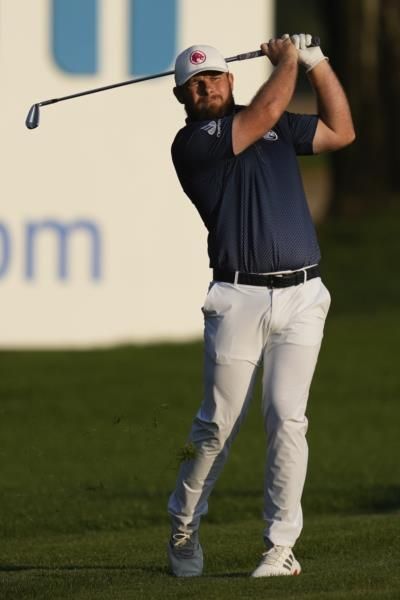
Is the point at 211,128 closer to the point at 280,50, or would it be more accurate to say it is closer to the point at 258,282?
the point at 280,50

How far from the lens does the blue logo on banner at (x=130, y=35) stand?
1775cm

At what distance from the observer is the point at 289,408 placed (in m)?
7.21

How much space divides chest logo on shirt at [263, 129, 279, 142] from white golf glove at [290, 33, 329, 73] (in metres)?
0.32

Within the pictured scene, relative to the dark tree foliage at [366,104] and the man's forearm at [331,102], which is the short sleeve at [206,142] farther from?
the dark tree foliage at [366,104]

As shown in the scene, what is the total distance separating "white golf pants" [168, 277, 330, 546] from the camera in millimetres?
7227

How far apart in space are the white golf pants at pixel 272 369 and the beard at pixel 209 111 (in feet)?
2.27

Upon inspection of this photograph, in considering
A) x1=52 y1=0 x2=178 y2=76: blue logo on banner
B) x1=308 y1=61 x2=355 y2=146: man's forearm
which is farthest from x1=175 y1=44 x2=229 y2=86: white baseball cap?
x1=52 y1=0 x2=178 y2=76: blue logo on banner

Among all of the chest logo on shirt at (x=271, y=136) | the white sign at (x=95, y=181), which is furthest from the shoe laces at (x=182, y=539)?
the white sign at (x=95, y=181)

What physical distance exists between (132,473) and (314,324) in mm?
5208

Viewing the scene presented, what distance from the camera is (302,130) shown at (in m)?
7.54

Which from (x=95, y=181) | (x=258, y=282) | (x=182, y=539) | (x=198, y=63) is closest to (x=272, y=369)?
(x=258, y=282)

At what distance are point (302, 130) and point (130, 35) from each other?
416 inches

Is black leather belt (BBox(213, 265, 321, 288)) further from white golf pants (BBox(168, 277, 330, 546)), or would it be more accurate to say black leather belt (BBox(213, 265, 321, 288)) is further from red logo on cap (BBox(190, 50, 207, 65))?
red logo on cap (BBox(190, 50, 207, 65))

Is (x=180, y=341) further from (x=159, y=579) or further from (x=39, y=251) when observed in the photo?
(x=159, y=579)
